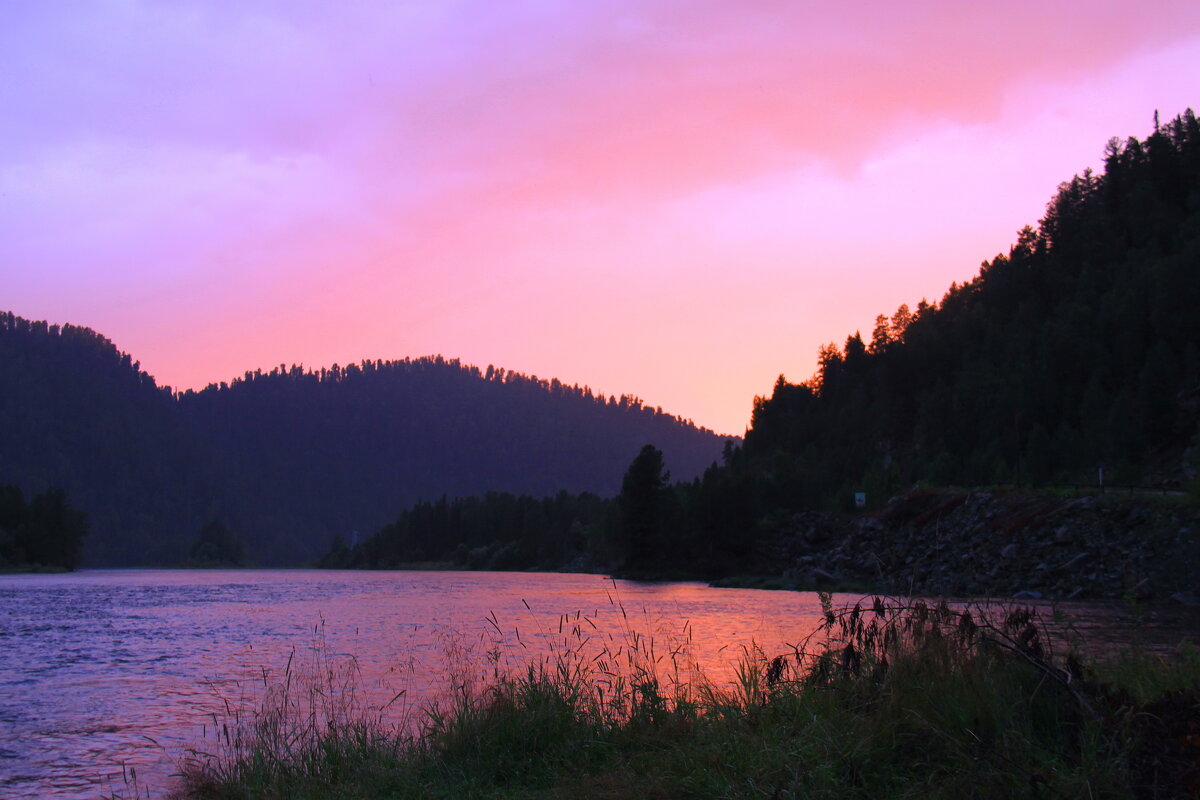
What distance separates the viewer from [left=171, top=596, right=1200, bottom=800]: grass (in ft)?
21.1

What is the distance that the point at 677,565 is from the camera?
90.4 m

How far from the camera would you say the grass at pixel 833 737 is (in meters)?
6.45

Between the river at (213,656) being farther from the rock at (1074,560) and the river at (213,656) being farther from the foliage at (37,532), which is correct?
the foliage at (37,532)

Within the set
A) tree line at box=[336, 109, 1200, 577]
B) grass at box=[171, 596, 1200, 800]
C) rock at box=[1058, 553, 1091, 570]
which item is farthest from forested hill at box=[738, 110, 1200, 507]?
grass at box=[171, 596, 1200, 800]

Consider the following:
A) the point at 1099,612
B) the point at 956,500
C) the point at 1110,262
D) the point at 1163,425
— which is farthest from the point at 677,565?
the point at 1099,612

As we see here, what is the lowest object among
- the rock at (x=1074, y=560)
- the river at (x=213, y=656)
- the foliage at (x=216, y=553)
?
the foliage at (x=216, y=553)

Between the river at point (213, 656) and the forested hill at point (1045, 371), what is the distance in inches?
1248

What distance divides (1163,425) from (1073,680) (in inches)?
2777

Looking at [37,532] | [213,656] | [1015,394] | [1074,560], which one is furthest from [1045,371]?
[37,532]

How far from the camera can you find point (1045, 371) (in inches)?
3280

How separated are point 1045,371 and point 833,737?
280ft

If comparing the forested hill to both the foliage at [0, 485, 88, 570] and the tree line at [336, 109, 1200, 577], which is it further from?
the foliage at [0, 485, 88, 570]

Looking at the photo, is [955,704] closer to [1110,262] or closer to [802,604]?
[802,604]

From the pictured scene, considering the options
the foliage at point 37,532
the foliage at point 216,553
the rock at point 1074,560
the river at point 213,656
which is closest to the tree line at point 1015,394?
the rock at point 1074,560
